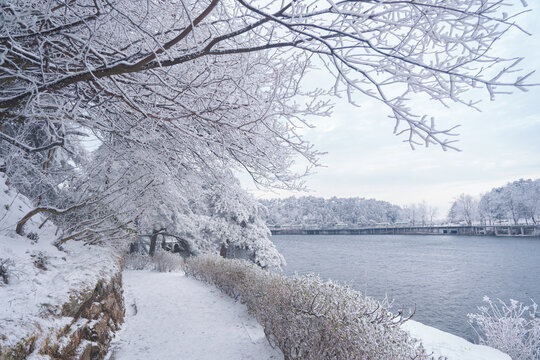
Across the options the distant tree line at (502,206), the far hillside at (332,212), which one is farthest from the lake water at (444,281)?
the far hillside at (332,212)

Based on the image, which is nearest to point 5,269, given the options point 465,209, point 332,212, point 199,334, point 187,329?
point 199,334

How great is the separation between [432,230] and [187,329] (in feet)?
255

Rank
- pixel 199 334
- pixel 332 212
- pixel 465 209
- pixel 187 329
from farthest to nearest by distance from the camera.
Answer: pixel 332 212 → pixel 465 209 → pixel 187 329 → pixel 199 334

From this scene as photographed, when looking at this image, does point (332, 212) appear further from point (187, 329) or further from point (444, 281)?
point (187, 329)

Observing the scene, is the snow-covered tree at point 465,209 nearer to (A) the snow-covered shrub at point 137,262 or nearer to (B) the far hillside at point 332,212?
(B) the far hillside at point 332,212

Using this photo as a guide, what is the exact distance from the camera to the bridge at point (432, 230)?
5331 cm

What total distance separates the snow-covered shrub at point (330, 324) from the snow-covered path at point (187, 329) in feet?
2.39

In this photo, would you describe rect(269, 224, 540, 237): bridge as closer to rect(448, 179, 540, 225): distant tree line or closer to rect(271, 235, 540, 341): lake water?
rect(448, 179, 540, 225): distant tree line

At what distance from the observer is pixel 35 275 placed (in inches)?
125

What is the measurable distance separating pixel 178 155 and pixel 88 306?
2.25m

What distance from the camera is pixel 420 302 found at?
15.0 metres

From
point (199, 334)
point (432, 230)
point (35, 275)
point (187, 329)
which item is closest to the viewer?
point (35, 275)

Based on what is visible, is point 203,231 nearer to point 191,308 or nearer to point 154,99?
point 191,308

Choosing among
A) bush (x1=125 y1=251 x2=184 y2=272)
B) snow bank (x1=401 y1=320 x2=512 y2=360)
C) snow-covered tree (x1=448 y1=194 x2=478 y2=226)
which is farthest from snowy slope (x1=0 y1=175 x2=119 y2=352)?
snow-covered tree (x1=448 y1=194 x2=478 y2=226)
